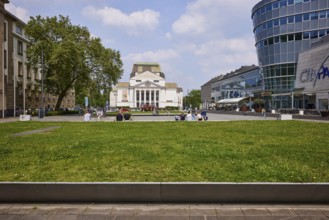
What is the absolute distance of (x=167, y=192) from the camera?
20.0 ft

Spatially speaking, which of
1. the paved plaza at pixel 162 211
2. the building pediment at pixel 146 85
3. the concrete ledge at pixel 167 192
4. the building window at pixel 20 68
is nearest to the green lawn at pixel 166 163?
the concrete ledge at pixel 167 192

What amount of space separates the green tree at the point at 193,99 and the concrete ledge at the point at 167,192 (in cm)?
13913

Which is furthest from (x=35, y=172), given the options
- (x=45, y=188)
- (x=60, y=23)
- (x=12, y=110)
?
(x=60, y=23)

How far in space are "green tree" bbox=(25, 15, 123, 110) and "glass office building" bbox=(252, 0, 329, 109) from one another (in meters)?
35.2

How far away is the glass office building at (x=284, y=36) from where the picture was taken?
5799 cm

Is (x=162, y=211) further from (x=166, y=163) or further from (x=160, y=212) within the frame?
(x=166, y=163)

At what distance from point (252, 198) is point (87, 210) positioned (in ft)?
11.5

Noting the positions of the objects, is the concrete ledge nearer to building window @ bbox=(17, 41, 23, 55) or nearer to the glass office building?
building window @ bbox=(17, 41, 23, 55)

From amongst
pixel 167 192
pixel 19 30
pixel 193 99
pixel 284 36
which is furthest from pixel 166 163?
pixel 193 99

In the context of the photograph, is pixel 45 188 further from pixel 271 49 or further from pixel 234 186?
pixel 271 49

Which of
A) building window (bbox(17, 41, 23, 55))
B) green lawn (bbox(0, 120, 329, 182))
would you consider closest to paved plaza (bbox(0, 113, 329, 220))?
green lawn (bbox(0, 120, 329, 182))

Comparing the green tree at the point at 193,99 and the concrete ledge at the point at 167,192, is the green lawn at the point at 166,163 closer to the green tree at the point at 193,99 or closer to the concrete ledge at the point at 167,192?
the concrete ledge at the point at 167,192

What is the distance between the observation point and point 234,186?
6.01m

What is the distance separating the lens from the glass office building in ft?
190
